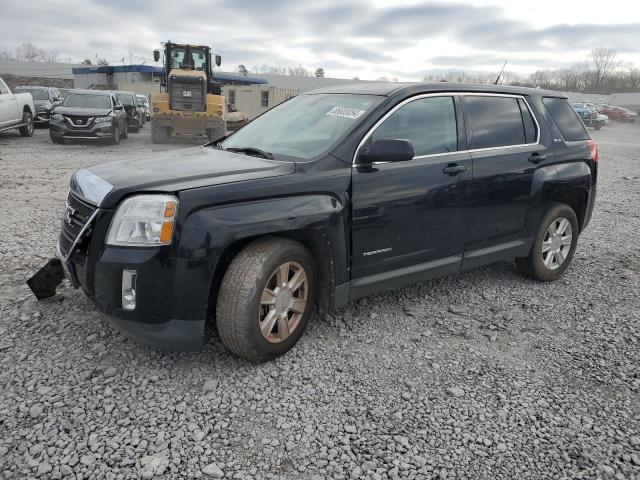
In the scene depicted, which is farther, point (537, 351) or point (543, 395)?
point (537, 351)

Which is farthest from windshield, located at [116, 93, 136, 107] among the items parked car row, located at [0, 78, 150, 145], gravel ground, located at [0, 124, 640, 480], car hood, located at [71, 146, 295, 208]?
car hood, located at [71, 146, 295, 208]

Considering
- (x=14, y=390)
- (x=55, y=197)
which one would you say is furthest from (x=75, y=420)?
(x=55, y=197)

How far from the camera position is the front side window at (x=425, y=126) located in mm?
3615

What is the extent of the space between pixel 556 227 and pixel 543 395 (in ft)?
7.37

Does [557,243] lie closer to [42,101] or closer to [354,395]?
[354,395]

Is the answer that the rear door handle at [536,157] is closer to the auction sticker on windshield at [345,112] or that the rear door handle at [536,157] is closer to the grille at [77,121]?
the auction sticker on windshield at [345,112]

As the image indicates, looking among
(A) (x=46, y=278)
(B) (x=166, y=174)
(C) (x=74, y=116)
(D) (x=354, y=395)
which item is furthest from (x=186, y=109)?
(D) (x=354, y=395)

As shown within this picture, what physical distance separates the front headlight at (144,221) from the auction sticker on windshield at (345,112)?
4.84 ft

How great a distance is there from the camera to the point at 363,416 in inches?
107

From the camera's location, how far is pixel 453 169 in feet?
12.5

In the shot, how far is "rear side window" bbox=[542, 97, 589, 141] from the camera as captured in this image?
189 inches

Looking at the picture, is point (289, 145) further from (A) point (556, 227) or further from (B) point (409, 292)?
(A) point (556, 227)

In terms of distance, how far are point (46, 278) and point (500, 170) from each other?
3.62 meters

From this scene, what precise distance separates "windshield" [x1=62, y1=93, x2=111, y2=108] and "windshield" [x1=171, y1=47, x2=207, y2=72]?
3.15 meters
